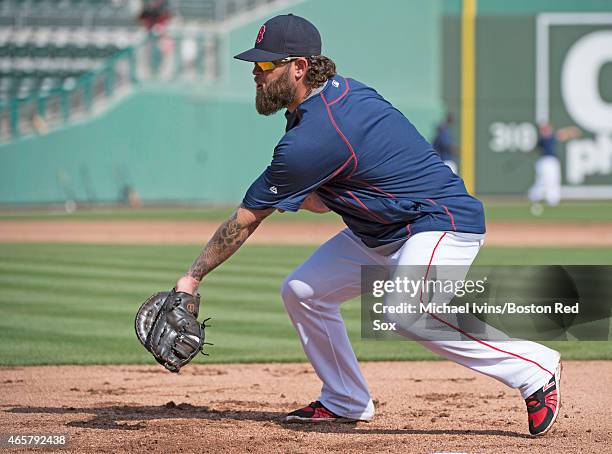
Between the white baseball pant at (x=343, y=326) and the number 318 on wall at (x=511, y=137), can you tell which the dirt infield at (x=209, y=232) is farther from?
the white baseball pant at (x=343, y=326)

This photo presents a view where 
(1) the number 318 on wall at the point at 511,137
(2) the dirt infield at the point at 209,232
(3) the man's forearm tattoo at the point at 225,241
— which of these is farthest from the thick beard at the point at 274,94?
(1) the number 318 on wall at the point at 511,137

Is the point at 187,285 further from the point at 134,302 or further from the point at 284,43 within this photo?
the point at 134,302

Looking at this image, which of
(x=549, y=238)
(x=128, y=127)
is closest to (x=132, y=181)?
(x=128, y=127)

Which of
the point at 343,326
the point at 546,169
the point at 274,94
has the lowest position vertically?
the point at 546,169

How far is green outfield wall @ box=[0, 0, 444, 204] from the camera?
2642cm

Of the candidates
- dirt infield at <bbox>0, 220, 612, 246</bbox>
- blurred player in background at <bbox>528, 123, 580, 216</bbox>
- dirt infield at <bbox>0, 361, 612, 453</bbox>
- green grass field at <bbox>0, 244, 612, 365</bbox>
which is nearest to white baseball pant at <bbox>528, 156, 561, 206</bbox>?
blurred player in background at <bbox>528, 123, 580, 216</bbox>

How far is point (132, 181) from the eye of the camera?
26.7m

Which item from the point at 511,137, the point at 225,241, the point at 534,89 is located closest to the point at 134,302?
the point at 225,241

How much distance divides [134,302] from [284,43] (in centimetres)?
539

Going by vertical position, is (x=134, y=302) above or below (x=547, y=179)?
above

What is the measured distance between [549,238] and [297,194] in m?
11.9

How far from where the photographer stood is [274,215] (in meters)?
22.6

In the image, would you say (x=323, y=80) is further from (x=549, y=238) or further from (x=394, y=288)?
(x=549, y=238)

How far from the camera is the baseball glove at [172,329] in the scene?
4078mm
